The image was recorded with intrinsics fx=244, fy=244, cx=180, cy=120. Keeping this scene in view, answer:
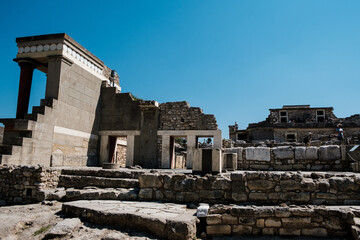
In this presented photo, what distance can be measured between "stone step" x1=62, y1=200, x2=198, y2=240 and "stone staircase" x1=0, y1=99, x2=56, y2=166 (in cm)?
504

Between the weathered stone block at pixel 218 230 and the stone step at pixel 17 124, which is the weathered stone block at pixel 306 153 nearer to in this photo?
the weathered stone block at pixel 218 230

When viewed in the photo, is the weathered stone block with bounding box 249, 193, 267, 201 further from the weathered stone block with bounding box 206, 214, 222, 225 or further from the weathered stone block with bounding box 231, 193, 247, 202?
the weathered stone block with bounding box 206, 214, 222, 225

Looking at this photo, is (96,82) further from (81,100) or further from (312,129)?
(312,129)

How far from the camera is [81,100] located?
45.1 feet

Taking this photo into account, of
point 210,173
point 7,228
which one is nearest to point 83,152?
point 7,228

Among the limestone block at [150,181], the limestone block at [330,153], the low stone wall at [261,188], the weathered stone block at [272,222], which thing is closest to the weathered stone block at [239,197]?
the low stone wall at [261,188]

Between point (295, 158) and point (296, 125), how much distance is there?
2575 cm

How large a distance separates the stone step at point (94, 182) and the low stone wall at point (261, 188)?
4.17ft

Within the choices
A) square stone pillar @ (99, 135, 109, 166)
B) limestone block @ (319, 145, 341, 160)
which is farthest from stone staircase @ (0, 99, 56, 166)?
limestone block @ (319, 145, 341, 160)

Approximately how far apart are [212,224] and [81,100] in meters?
11.1

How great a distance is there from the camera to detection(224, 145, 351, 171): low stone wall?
873cm

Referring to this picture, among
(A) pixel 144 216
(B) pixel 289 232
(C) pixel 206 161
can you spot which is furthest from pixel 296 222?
(A) pixel 144 216

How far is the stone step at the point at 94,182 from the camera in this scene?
811 centimetres

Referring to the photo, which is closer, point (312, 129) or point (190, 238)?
point (190, 238)
